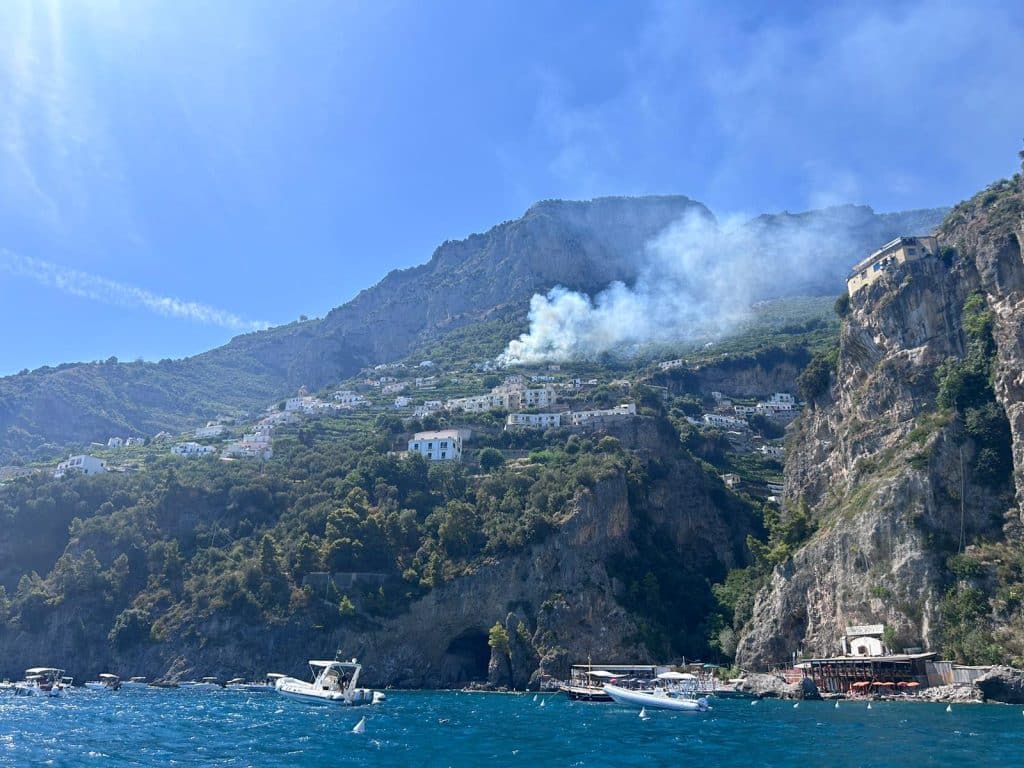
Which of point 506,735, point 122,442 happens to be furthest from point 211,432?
point 506,735

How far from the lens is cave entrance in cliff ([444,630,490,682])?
80.6 metres

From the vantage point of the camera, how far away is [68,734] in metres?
43.2

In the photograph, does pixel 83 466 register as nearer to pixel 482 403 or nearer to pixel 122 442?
pixel 122 442

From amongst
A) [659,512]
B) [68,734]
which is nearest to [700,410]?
[659,512]

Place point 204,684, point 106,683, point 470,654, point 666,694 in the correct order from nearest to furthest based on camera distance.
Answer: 1. point 666,694
2. point 204,684
3. point 106,683
4. point 470,654

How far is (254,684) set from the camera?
7600 cm

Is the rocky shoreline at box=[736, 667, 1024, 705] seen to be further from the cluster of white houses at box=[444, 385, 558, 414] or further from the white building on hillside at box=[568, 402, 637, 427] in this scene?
the cluster of white houses at box=[444, 385, 558, 414]

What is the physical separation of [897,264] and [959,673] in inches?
1501

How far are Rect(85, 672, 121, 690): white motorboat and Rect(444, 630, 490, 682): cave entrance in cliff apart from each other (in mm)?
29733

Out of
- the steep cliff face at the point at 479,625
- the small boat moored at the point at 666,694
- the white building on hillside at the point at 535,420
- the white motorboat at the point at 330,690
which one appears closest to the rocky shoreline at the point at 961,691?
the small boat moored at the point at 666,694

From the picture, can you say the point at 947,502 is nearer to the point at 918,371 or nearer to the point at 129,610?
the point at 918,371

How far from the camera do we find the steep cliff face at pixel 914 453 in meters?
61.1

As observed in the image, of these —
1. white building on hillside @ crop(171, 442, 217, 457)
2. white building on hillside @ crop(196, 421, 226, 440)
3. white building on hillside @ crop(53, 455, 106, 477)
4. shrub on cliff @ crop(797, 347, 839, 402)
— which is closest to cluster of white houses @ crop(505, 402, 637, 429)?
shrub on cliff @ crop(797, 347, 839, 402)

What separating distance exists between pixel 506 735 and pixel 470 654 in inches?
1646
